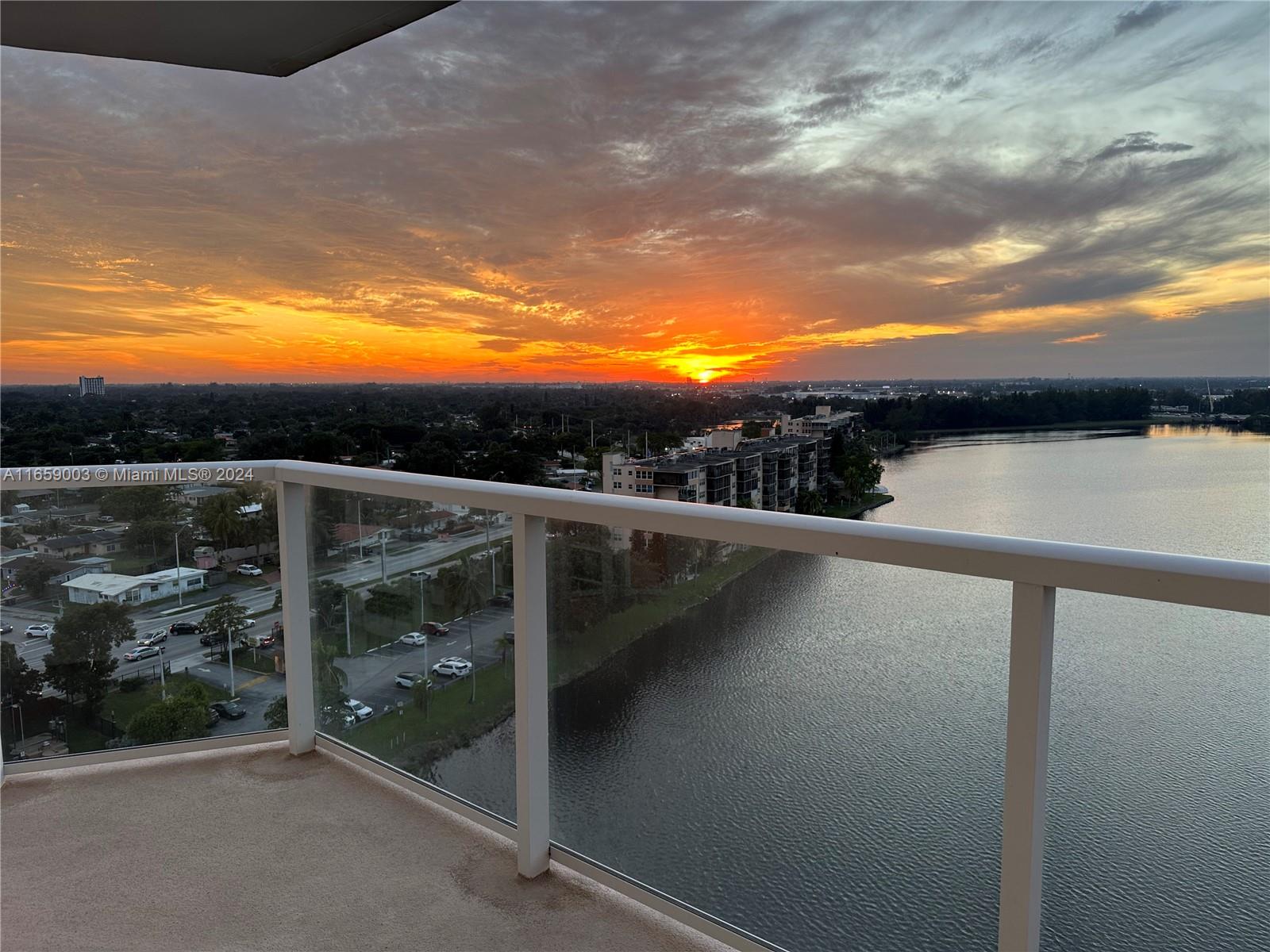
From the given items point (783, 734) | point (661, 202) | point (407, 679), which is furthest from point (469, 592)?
point (661, 202)

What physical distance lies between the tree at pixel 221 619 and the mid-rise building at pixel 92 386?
5.06 meters

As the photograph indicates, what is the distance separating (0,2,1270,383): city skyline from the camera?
6.43 m

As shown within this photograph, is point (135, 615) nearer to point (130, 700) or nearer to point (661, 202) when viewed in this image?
point (130, 700)

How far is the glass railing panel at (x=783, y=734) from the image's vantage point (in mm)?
1332

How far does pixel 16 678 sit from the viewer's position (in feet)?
8.14

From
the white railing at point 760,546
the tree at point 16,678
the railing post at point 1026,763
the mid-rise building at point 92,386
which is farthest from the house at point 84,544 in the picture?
the mid-rise building at point 92,386

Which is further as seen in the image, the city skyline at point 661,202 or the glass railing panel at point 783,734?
the city skyline at point 661,202

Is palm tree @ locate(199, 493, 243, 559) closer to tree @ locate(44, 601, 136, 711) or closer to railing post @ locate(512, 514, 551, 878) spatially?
tree @ locate(44, 601, 136, 711)

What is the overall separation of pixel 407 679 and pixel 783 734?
130 centimetres

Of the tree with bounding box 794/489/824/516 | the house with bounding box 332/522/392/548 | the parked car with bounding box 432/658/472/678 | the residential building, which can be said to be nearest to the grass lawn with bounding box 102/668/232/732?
the house with bounding box 332/522/392/548

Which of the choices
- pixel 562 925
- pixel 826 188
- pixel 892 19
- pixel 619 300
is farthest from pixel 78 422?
pixel 892 19

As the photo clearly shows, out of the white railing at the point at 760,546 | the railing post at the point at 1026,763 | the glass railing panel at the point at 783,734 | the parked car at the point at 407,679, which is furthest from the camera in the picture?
the parked car at the point at 407,679

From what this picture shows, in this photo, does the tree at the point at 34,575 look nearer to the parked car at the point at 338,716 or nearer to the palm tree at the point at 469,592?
the parked car at the point at 338,716

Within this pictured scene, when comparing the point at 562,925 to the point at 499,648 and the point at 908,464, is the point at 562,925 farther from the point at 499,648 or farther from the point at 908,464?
the point at 908,464
